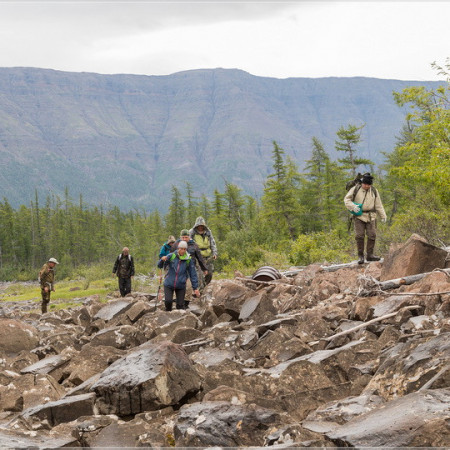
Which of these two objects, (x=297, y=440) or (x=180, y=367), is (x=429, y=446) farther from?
(x=180, y=367)

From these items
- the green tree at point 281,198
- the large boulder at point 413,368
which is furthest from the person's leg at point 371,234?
the green tree at point 281,198

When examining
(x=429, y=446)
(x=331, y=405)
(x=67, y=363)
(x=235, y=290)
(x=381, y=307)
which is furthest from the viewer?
(x=235, y=290)

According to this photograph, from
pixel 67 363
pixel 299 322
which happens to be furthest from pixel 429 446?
pixel 67 363

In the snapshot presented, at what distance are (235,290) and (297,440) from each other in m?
8.87

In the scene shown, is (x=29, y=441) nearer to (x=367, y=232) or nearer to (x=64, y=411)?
(x=64, y=411)

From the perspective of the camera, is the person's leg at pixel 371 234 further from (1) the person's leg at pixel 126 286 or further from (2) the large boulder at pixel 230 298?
(1) the person's leg at pixel 126 286

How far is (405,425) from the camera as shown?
173 inches

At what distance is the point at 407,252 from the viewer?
1145 cm

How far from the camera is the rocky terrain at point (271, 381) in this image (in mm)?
5145

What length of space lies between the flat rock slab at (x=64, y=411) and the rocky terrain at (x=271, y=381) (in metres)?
0.01

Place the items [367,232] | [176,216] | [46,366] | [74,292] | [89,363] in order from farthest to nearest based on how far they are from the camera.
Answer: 1. [176,216]
2. [74,292]
3. [367,232]
4. [46,366]
5. [89,363]

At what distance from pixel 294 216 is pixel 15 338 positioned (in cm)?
4660

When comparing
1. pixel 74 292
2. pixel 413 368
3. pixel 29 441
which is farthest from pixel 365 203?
pixel 74 292

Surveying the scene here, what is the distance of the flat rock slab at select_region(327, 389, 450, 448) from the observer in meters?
4.26
